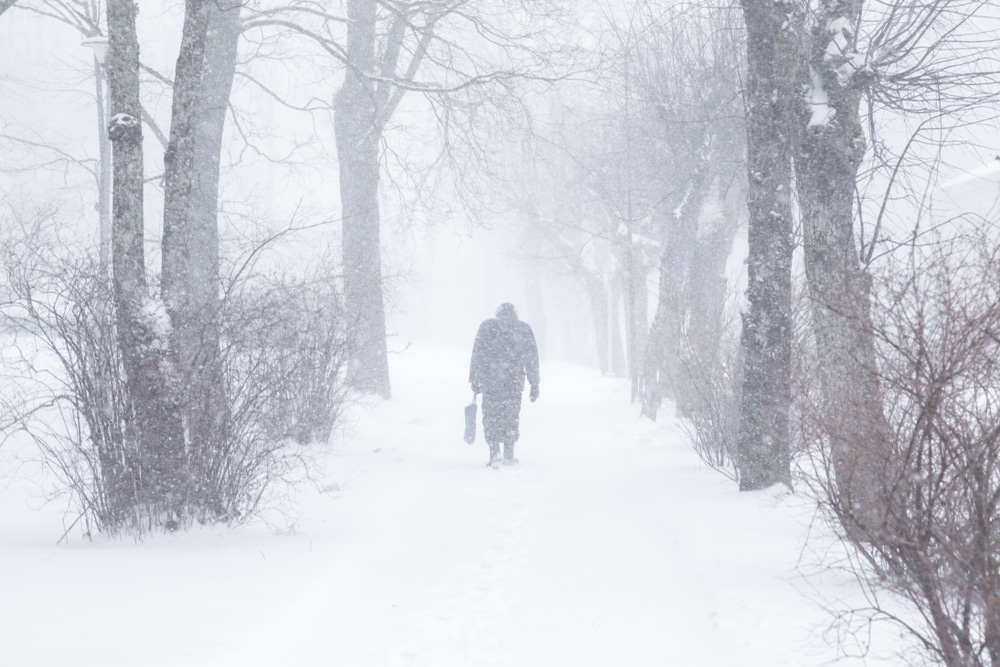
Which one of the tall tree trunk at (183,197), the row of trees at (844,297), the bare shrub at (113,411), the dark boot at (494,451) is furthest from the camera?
the dark boot at (494,451)

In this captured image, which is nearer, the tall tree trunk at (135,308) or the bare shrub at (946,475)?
the bare shrub at (946,475)

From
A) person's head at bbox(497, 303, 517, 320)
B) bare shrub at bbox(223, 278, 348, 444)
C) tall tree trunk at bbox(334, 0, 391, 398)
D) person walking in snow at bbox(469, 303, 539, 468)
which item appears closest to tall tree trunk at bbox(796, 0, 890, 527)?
bare shrub at bbox(223, 278, 348, 444)

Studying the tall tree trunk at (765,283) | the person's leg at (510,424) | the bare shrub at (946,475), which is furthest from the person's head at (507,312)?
the bare shrub at (946,475)

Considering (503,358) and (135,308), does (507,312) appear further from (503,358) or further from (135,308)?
(135,308)

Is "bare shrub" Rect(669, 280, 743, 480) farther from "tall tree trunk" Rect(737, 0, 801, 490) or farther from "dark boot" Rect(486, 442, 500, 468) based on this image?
"dark boot" Rect(486, 442, 500, 468)

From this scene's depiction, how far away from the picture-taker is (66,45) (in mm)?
44406

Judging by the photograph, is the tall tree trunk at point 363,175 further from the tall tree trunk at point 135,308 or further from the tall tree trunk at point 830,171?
the tall tree trunk at point 830,171

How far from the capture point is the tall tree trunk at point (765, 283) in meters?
7.43

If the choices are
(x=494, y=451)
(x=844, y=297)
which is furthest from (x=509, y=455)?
(x=844, y=297)

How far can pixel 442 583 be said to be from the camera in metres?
5.29

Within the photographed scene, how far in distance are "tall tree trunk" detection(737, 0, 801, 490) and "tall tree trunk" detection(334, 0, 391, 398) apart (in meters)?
Result: 8.45

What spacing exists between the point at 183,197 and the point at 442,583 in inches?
134

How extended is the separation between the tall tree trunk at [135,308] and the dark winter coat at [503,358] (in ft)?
17.6

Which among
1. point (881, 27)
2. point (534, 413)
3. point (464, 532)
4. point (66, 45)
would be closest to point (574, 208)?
point (534, 413)
